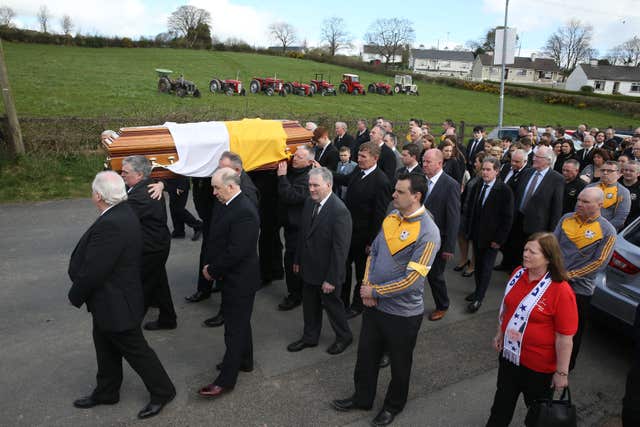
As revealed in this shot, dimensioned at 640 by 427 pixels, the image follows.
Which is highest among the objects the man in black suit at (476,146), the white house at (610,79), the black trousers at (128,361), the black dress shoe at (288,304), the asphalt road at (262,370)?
the white house at (610,79)

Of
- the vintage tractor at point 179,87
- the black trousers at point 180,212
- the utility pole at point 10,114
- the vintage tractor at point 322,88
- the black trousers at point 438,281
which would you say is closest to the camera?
the black trousers at point 438,281

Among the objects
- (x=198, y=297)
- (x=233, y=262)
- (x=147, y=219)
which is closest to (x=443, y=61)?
(x=198, y=297)

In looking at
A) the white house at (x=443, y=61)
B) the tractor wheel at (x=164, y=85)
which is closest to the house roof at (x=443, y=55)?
the white house at (x=443, y=61)

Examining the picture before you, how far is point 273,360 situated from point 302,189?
1.80m

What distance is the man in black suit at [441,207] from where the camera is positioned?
16.3 ft

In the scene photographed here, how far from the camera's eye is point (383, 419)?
11.4ft

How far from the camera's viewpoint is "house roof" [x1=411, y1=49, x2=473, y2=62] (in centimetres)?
8806

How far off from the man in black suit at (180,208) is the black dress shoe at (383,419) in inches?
182

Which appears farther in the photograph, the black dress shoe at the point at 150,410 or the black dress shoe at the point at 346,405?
the black dress shoe at the point at 346,405

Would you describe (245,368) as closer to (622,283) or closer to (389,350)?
(389,350)

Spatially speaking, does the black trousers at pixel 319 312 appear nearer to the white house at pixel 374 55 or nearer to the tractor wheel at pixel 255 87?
the tractor wheel at pixel 255 87

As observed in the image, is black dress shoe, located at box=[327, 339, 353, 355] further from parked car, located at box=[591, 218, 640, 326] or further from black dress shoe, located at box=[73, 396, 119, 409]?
parked car, located at box=[591, 218, 640, 326]

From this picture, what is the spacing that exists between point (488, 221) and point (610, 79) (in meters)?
77.8

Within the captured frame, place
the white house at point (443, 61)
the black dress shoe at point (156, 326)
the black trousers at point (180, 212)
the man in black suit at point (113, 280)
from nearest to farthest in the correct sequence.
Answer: the man in black suit at point (113, 280), the black dress shoe at point (156, 326), the black trousers at point (180, 212), the white house at point (443, 61)
